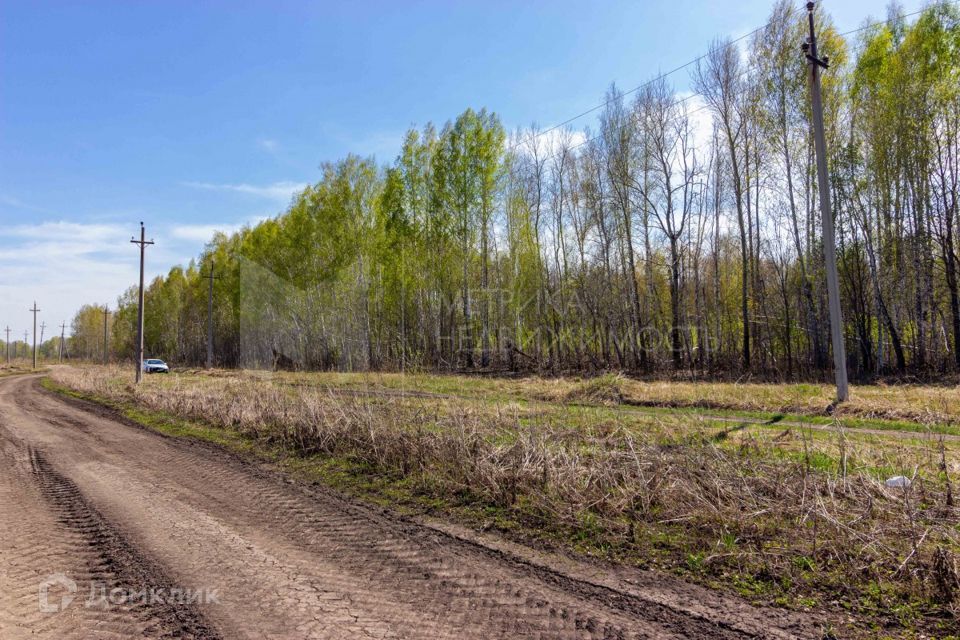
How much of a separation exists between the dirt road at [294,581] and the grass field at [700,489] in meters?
0.49

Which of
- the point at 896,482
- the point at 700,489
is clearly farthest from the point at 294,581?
the point at 896,482

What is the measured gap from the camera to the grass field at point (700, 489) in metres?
3.67

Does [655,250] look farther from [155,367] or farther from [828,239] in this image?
[155,367]

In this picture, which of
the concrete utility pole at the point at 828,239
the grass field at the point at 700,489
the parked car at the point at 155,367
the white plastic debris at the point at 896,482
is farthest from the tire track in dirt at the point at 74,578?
the parked car at the point at 155,367

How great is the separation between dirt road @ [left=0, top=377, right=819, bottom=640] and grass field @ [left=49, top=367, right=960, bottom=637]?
0.49m

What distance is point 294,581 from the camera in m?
3.97

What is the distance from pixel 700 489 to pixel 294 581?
3651mm

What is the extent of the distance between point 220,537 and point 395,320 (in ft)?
115

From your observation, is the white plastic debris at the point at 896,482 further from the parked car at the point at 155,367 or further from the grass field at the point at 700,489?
the parked car at the point at 155,367

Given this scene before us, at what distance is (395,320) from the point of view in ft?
130

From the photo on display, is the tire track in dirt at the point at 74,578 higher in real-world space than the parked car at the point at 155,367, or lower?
lower

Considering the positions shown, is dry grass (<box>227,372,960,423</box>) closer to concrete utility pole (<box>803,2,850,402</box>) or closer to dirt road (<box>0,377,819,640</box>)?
concrete utility pole (<box>803,2,850,402</box>)

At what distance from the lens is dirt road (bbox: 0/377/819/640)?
3.30 meters

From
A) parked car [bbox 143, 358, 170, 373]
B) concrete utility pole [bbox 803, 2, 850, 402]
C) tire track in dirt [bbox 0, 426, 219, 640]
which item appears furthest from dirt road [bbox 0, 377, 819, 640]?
parked car [bbox 143, 358, 170, 373]
